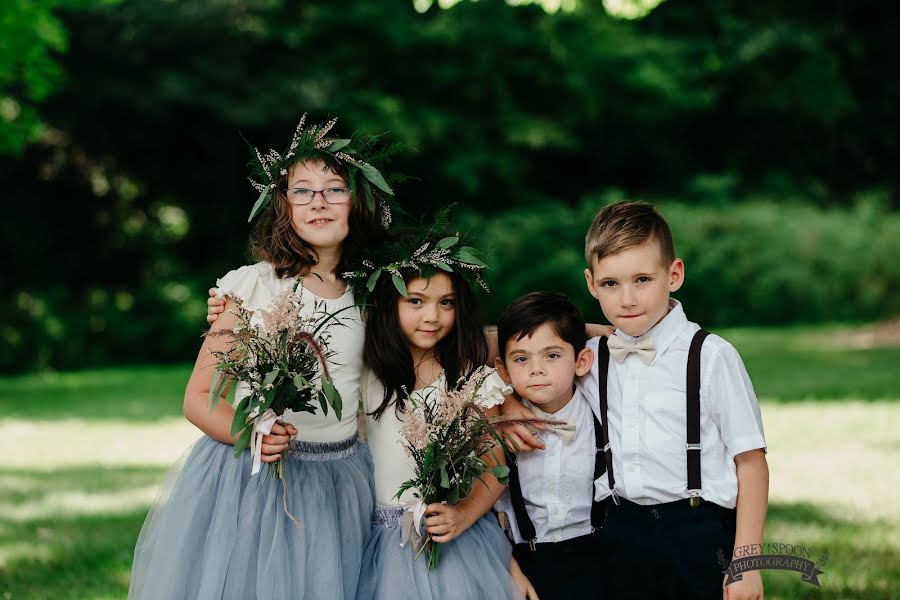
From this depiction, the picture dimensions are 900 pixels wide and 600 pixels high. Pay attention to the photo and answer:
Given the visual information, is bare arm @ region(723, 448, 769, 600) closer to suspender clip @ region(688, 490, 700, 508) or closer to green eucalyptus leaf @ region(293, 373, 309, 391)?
suspender clip @ region(688, 490, 700, 508)

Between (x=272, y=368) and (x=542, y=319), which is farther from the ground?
(x=542, y=319)

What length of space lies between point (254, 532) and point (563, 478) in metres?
1.07

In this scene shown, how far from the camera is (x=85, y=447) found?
30.2 feet

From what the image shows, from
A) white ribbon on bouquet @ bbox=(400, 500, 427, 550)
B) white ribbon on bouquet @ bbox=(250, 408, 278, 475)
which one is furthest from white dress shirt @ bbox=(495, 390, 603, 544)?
white ribbon on bouquet @ bbox=(250, 408, 278, 475)

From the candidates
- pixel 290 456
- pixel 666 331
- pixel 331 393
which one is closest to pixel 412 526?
pixel 290 456

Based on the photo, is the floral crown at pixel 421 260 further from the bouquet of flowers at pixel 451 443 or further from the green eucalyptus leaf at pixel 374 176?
the bouquet of flowers at pixel 451 443

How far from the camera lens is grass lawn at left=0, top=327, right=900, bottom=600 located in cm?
499

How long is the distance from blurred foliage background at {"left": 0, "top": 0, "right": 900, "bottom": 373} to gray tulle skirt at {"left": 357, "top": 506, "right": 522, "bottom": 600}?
1330 cm

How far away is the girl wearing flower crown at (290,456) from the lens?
323 centimetres

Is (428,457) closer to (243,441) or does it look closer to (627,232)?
(243,441)

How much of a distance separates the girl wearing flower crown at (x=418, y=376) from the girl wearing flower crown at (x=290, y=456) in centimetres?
7

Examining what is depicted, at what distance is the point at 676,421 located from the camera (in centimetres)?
315

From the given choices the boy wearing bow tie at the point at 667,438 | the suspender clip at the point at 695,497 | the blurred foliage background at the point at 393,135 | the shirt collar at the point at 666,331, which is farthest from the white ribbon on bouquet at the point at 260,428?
the blurred foliage background at the point at 393,135

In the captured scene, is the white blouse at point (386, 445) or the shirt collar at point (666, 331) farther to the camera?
the white blouse at point (386, 445)
